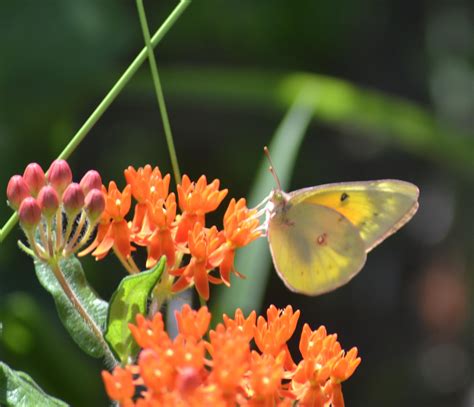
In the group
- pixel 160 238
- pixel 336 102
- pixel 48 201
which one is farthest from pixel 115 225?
pixel 336 102

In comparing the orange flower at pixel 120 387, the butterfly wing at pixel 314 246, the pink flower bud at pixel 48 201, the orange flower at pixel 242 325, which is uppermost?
the pink flower bud at pixel 48 201

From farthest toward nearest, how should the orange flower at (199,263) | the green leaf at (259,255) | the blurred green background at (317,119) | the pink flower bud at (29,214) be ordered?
the blurred green background at (317,119), the green leaf at (259,255), the orange flower at (199,263), the pink flower bud at (29,214)

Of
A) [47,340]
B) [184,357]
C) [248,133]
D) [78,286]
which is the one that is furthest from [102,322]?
[248,133]

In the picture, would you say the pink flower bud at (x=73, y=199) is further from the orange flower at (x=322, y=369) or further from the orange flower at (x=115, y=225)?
the orange flower at (x=322, y=369)

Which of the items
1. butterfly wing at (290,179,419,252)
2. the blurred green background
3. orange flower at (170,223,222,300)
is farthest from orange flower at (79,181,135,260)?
the blurred green background

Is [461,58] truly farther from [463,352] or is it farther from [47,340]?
[47,340]

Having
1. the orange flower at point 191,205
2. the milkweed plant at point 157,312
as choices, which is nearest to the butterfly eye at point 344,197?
the milkweed plant at point 157,312

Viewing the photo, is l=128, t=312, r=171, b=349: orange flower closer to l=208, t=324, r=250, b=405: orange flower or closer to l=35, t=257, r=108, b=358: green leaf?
l=208, t=324, r=250, b=405: orange flower

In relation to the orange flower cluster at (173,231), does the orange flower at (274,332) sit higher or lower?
lower
